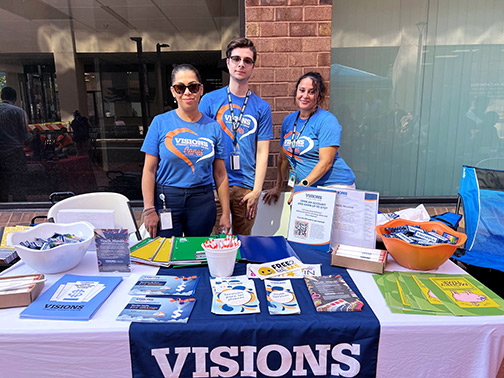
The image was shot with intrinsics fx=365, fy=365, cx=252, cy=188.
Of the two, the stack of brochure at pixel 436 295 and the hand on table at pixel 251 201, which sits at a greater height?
the hand on table at pixel 251 201

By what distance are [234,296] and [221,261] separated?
17cm

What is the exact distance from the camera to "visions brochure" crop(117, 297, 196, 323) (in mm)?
1229

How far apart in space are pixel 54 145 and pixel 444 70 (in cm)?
419

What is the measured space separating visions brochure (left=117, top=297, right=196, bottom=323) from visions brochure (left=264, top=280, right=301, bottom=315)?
0.94 feet

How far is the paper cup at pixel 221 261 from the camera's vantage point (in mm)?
1468

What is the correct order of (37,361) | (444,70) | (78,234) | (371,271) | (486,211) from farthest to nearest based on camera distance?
(444,70)
(486,211)
(78,234)
(371,271)
(37,361)

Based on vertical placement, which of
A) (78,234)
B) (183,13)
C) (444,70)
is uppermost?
(183,13)

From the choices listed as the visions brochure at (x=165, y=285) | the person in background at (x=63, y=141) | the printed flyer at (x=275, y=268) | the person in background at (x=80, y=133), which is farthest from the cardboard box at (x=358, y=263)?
the person in background at (x=63, y=141)

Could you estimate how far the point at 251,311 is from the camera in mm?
1272

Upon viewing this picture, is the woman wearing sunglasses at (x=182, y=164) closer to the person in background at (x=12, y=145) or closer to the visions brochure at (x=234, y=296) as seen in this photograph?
the visions brochure at (x=234, y=296)

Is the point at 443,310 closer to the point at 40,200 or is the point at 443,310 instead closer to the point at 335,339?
the point at 335,339

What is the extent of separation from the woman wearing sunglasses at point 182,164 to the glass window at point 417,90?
2072 millimetres

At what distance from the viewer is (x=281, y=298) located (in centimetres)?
135

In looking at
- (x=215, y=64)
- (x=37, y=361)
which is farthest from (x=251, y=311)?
(x=215, y=64)
